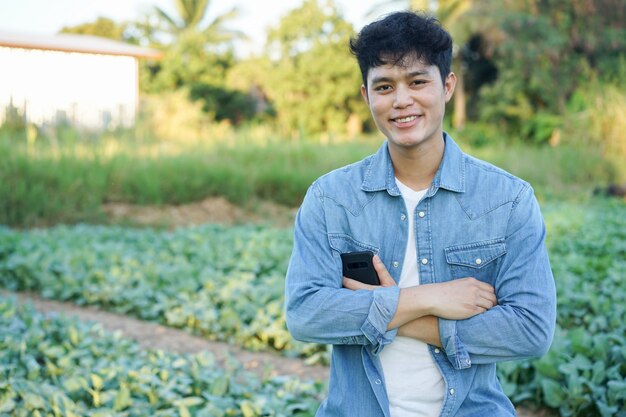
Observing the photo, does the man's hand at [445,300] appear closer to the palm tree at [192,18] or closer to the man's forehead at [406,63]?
the man's forehead at [406,63]

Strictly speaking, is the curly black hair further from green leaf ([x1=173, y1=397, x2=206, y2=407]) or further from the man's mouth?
green leaf ([x1=173, y1=397, x2=206, y2=407])

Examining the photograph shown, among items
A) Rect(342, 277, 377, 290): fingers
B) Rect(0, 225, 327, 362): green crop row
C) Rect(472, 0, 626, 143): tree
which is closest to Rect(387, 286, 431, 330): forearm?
Rect(342, 277, 377, 290): fingers

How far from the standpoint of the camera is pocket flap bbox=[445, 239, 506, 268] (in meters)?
2.13

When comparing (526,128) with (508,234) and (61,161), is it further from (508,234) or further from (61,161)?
(508,234)

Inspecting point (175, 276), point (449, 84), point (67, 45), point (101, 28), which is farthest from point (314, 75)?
point (449, 84)

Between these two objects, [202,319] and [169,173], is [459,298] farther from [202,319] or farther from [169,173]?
[169,173]

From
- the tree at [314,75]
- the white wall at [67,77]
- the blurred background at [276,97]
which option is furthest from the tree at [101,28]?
the white wall at [67,77]

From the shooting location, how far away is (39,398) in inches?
135

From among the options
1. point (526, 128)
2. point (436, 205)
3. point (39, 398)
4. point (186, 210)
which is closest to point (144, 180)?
point (186, 210)

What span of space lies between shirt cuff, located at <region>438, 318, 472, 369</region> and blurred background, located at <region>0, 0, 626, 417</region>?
153 centimetres

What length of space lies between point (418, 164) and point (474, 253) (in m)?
0.31

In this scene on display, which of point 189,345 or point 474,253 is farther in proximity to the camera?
point 189,345

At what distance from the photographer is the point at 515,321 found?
6.70ft

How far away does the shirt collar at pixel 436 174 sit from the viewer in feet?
7.13
